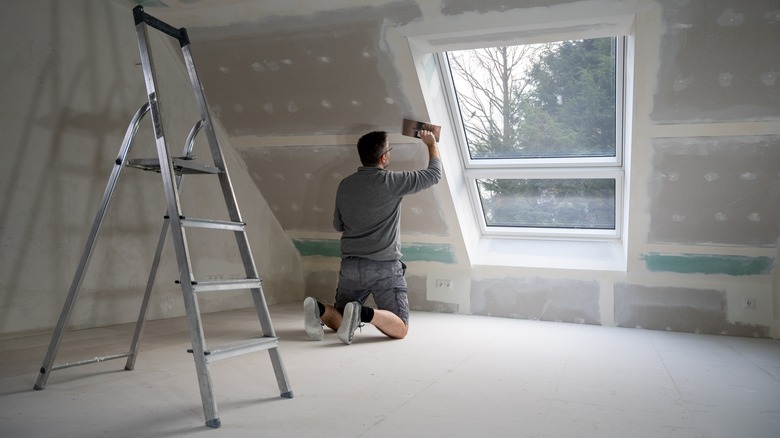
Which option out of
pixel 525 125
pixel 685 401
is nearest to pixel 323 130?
pixel 525 125

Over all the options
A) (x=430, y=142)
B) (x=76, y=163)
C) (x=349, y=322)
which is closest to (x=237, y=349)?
(x=349, y=322)

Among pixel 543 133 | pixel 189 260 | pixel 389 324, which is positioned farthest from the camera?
pixel 543 133

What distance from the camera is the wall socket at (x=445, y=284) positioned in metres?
4.61

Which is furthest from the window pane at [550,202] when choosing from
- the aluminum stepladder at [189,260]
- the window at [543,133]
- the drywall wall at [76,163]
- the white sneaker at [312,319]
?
the aluminum stepladder at [189,260]

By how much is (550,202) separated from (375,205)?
1.64m

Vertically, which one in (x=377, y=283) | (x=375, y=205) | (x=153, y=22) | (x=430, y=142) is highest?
(x=153, y=22)

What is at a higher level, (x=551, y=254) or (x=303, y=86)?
(x=303, y=86)

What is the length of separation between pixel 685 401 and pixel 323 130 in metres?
2.67

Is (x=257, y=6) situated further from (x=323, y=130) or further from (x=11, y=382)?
(x=11, y=382)

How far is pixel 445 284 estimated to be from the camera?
183 inches

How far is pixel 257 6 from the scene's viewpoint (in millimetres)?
3174

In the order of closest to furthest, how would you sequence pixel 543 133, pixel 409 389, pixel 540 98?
pixel 409 389
pixel 540 98
pixel 543 133

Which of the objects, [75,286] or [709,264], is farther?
[709,264]

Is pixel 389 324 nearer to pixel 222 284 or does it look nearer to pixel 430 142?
pixel 430 142
